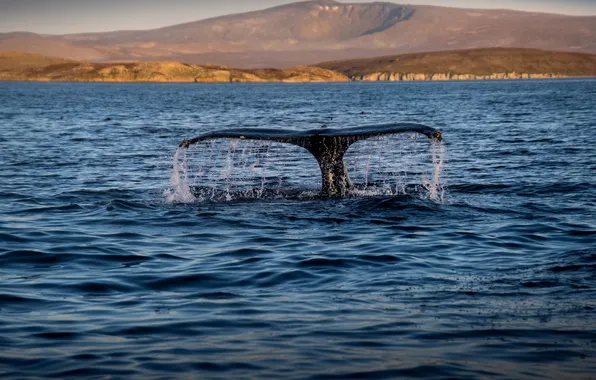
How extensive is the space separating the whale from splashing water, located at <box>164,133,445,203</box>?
24cm

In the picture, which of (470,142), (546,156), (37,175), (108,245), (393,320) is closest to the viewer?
(393,320)

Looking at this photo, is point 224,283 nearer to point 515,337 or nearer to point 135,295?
point 135,295

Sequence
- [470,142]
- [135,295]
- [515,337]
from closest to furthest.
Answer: [515,337] < [135,295] < [470,142]

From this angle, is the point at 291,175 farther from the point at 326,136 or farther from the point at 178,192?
the point at 326,136

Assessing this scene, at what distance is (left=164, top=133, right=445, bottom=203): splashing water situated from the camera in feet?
53.8

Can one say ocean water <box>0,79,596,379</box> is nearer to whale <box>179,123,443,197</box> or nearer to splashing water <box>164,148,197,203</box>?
splashing water <box>164,148,197,203</box>

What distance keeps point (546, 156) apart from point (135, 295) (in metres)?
18.4

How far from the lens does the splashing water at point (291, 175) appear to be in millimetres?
16391

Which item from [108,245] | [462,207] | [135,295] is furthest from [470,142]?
[135,295]

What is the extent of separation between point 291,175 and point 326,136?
754cm

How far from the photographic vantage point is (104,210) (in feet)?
49.1

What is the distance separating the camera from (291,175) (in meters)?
21.4

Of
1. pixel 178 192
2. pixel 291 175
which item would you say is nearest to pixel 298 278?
pixel 178 192

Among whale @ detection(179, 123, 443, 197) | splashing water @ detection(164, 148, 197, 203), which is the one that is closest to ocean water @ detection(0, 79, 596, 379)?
splashing water @ detection(164, 148, 197, 203)
